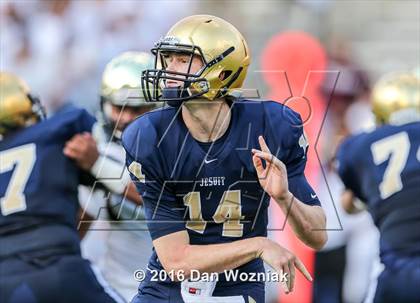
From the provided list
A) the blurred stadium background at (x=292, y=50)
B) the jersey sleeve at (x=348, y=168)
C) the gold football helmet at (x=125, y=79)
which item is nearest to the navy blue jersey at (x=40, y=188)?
the gold football helmet at (x=125, y=79)

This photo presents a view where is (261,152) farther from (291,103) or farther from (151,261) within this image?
(291,103)

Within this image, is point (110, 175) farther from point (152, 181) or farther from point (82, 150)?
point (152, 181)

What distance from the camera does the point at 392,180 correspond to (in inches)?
207

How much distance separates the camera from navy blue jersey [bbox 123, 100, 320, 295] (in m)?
3.70

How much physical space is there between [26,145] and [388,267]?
75.5 inches

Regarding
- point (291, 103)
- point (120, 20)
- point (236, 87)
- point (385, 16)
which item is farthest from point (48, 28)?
point (236, 87)

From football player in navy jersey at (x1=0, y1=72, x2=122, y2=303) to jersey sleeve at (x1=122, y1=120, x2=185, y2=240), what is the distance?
1.15m

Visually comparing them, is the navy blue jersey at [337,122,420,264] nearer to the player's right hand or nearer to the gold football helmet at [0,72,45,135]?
the gold football helmet at [0,72,45,135]

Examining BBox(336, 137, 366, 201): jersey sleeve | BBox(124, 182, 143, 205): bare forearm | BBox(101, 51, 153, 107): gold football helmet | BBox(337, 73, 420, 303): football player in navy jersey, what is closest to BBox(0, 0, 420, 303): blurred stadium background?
BBox(336, 137, 366, 201): jersey sleeve

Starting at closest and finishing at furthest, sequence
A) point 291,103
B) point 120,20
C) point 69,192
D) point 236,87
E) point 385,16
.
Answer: point 236,87 → point 69,192 → point 291,103 → point 120,20 → point 385,16

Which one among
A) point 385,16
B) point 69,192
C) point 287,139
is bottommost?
point 385,16

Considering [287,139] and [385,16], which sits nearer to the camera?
[287,139]

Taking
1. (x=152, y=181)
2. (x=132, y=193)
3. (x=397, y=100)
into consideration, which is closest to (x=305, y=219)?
(x=152, y=181)

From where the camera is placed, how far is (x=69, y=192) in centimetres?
489
